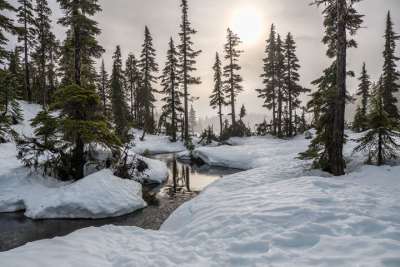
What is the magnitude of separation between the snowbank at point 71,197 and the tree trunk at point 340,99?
326 inches

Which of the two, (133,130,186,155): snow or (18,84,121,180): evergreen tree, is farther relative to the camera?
(133,130,186,155): snow

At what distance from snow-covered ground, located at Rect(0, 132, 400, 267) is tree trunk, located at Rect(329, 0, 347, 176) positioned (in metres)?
2.06

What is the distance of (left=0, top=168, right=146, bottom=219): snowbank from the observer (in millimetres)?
9656

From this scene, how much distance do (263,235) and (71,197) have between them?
7.74 m

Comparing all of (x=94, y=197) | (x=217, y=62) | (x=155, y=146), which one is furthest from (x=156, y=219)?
(x=217, y=62)

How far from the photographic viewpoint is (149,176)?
14.9 m

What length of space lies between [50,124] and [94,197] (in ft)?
14.0

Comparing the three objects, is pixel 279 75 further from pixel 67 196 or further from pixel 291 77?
pixel 67 196

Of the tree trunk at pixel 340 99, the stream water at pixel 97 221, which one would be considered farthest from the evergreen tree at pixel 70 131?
the tree trunk at pixel 340 99

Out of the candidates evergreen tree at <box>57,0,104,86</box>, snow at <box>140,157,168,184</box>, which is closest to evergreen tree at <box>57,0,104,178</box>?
evergreen tree at <box>57,0,104,86</box>

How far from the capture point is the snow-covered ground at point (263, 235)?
4.63 meters

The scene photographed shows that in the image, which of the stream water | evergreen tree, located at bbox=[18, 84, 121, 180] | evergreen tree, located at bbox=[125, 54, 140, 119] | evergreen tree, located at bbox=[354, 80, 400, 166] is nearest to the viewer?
the stream water

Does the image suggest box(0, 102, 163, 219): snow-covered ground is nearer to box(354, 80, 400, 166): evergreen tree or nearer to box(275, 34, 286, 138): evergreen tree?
box(354, 80, 400, 166): evergreen tree

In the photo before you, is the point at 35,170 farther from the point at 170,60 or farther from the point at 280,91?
the point at 280,91
